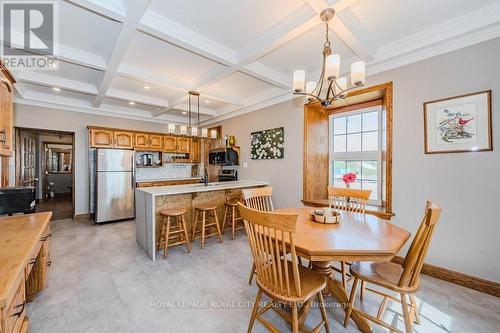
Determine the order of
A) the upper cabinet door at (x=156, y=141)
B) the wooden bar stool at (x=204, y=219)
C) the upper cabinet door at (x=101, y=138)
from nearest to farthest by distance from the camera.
→ the wooden bar stool at (x=204, y=219) < the upper cabinet door at (x=101, y=138) < the upper cabinet door at (x=156, y=141)

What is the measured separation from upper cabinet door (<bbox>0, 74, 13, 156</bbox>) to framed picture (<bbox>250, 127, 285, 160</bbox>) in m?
3.51

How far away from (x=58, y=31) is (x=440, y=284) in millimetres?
4971

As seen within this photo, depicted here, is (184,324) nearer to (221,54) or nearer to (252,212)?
(252,212)

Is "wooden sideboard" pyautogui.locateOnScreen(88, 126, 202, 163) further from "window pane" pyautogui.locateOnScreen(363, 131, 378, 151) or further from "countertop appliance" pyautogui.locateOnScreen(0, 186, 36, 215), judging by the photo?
"window pane" pyautogui.locateOnScreen(363, 131, 378, 151)

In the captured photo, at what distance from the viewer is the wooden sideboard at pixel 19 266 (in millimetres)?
901

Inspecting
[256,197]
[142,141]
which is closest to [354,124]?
[256,197]

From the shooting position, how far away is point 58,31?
230cm

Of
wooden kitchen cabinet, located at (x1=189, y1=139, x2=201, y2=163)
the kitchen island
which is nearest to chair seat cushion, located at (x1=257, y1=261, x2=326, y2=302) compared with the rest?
the kitchen island

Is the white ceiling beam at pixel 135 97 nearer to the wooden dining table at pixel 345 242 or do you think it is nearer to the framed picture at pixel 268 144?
the framed picture at pixel 268 144

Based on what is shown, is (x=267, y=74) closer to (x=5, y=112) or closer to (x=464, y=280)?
(x=5, y=112)

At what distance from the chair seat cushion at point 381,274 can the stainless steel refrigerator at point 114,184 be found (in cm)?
472

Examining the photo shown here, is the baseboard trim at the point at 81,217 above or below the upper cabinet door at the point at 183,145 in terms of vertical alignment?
below

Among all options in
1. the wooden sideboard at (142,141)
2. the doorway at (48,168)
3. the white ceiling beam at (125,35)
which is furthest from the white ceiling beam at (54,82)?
the doorway at (48,168)

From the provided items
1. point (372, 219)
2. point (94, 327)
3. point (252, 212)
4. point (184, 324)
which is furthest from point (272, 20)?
point (94, 327)
